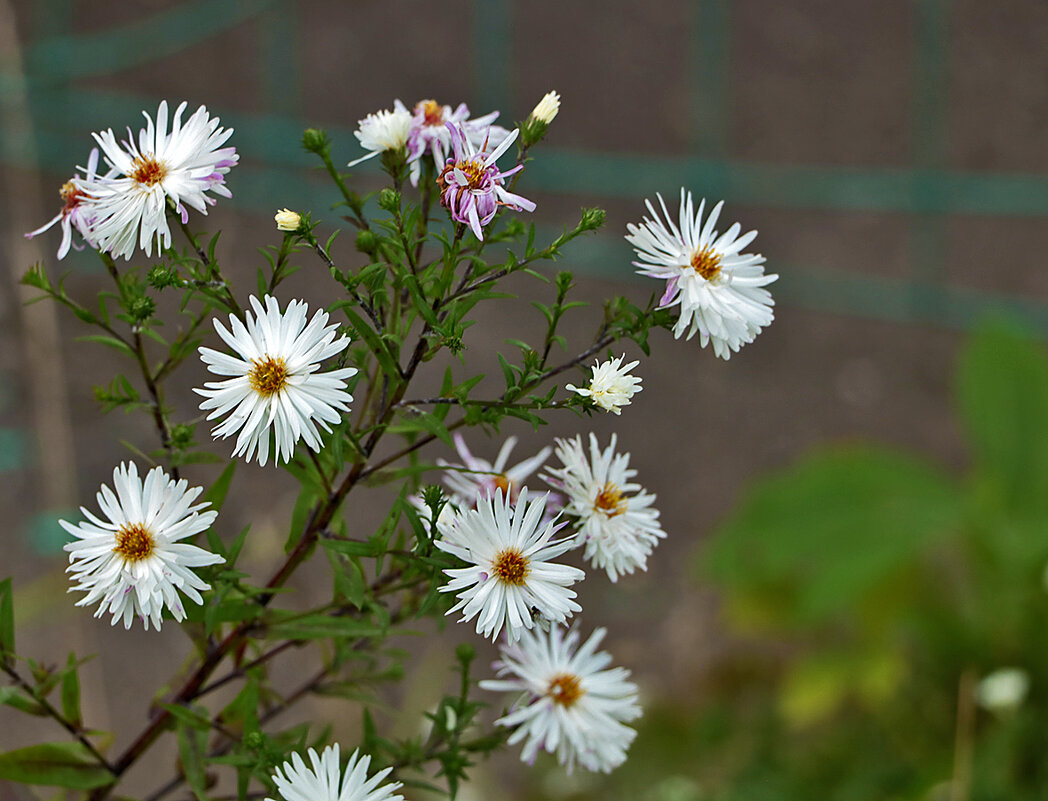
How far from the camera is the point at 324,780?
48 centimetres

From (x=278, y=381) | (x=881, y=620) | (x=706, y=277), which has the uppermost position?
(x=881, y=620)

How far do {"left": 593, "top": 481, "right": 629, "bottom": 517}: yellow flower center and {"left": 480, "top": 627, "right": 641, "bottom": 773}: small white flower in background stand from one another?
9 centimetres

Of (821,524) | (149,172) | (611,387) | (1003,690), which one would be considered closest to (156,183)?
(149,172)

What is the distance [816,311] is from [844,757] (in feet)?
3.11

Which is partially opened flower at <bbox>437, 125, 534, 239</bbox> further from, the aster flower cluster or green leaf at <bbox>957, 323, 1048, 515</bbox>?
green leaf at <bbox>957, 323, 1048, 515</bbox>

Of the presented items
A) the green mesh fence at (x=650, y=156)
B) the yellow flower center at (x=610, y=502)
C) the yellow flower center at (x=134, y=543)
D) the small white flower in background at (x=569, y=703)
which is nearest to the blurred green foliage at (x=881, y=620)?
the green mesh fence at (x=650, y=156)

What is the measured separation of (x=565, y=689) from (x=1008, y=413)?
4.26ft

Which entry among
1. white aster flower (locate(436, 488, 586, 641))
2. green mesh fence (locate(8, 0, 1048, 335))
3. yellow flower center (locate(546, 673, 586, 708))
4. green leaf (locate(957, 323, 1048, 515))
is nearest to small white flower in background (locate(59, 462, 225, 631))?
white aster flower (locate(436, 488, 586, 641))

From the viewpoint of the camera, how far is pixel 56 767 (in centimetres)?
57

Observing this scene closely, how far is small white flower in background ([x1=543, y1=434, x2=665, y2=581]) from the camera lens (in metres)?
0.53

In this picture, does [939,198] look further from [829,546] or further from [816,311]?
[829,546]

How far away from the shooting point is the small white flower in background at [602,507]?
20.8 inches

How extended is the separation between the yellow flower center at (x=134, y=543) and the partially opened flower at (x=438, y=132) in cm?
24

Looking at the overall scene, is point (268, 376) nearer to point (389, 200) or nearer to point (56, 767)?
point (389, 200)
